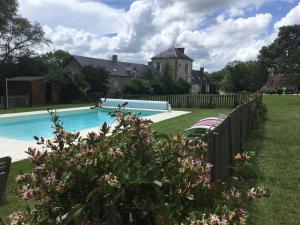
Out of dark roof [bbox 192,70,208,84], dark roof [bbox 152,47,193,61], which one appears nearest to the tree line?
dark roof [bbox 192,70,208,84]

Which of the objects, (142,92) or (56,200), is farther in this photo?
(142,92)

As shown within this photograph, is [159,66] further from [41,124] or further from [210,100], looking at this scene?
[41,124]

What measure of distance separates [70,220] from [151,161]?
25.2 inches

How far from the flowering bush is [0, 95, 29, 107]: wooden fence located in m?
23.6

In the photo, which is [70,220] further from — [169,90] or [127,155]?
[169,90]

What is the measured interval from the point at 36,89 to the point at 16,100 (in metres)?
2.28

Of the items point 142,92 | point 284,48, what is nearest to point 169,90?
point 142,92

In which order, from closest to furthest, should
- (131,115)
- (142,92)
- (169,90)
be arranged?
1. (131,115)
2. (142,92)
3. (169,90)

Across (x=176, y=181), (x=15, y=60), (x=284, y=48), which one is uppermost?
(x=284, y=48)

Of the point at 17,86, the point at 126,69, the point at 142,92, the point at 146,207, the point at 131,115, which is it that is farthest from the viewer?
the point at 126,69

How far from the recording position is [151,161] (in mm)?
2164

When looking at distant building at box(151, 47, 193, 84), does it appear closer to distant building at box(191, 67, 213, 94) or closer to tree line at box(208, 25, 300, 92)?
distant building at box(191, 67, 213, 94)

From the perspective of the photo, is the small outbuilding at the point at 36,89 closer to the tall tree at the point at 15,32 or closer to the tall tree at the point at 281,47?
the tall tree at the point at 15,32

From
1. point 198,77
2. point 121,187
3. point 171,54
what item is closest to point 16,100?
point 121,187
